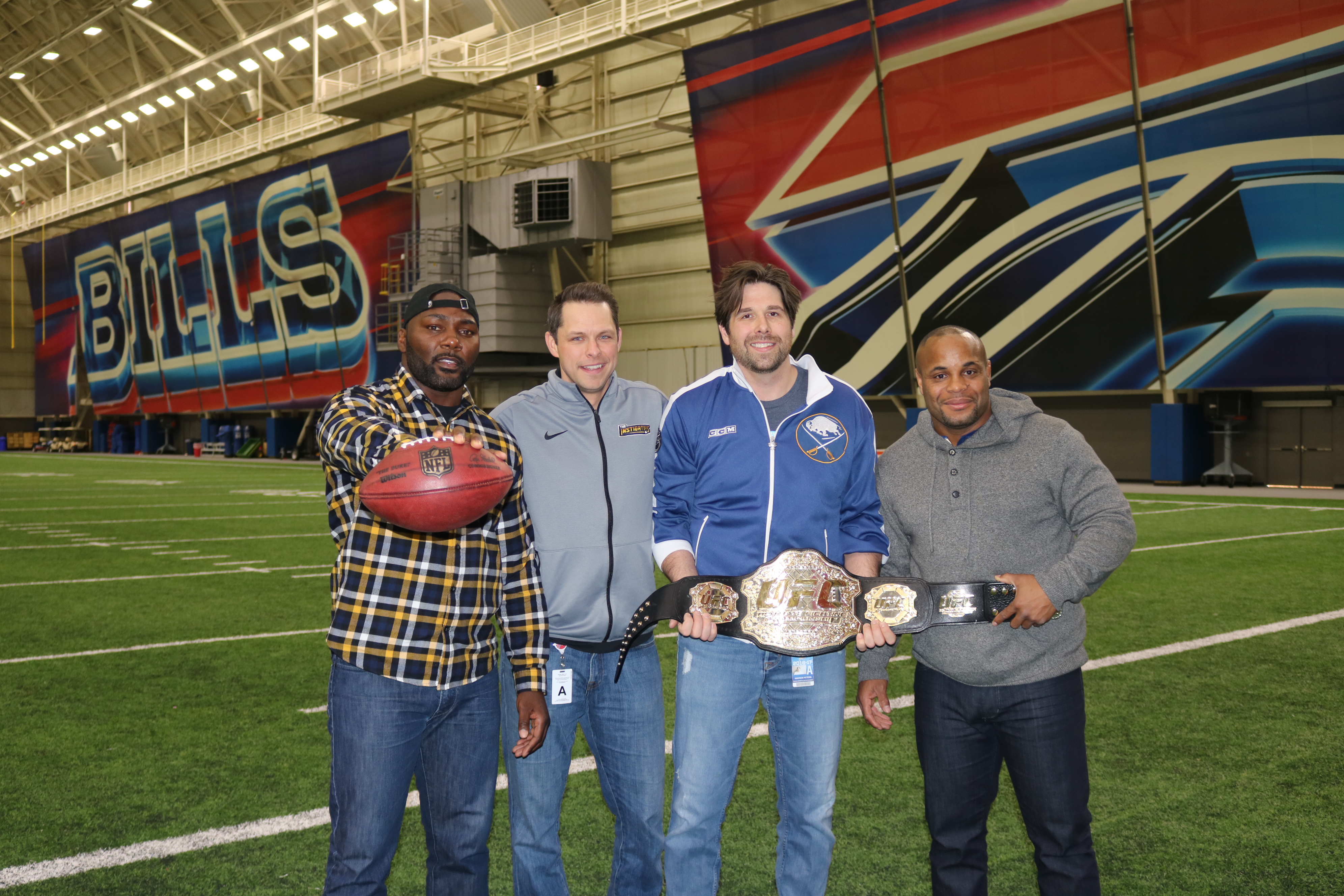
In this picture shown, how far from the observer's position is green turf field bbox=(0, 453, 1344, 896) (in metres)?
3.80

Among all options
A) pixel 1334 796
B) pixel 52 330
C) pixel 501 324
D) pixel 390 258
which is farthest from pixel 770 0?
pixel 52 330

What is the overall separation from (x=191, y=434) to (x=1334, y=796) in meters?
47.5

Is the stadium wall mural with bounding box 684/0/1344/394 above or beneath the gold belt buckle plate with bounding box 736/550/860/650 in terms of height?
above

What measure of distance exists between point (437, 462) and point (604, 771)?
1171 mm

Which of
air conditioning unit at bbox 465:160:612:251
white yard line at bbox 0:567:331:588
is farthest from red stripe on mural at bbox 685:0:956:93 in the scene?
white yard line at bbox 0:567:331:588

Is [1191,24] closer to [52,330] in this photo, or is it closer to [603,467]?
[603,467]

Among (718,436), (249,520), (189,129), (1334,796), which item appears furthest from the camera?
(189,129)

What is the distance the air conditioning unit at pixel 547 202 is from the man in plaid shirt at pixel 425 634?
2766 centimetres

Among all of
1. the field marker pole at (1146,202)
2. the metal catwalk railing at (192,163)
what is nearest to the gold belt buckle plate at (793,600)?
the field marker pole at (1146,202)

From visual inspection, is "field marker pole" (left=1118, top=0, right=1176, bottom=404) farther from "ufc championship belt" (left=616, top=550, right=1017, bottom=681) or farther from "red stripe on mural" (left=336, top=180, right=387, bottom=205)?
"red stripe on mural" (left=336, top=180, right=387, bottom=205)

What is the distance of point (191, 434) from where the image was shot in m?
46.3

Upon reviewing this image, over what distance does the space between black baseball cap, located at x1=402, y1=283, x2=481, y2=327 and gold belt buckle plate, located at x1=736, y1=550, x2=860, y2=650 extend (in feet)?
3.21

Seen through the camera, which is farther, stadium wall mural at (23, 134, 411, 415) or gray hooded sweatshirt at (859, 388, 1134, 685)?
stadium wall mural at (23, 134, 411, 415)

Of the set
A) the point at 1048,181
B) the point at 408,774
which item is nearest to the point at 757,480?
the point at 408,774
